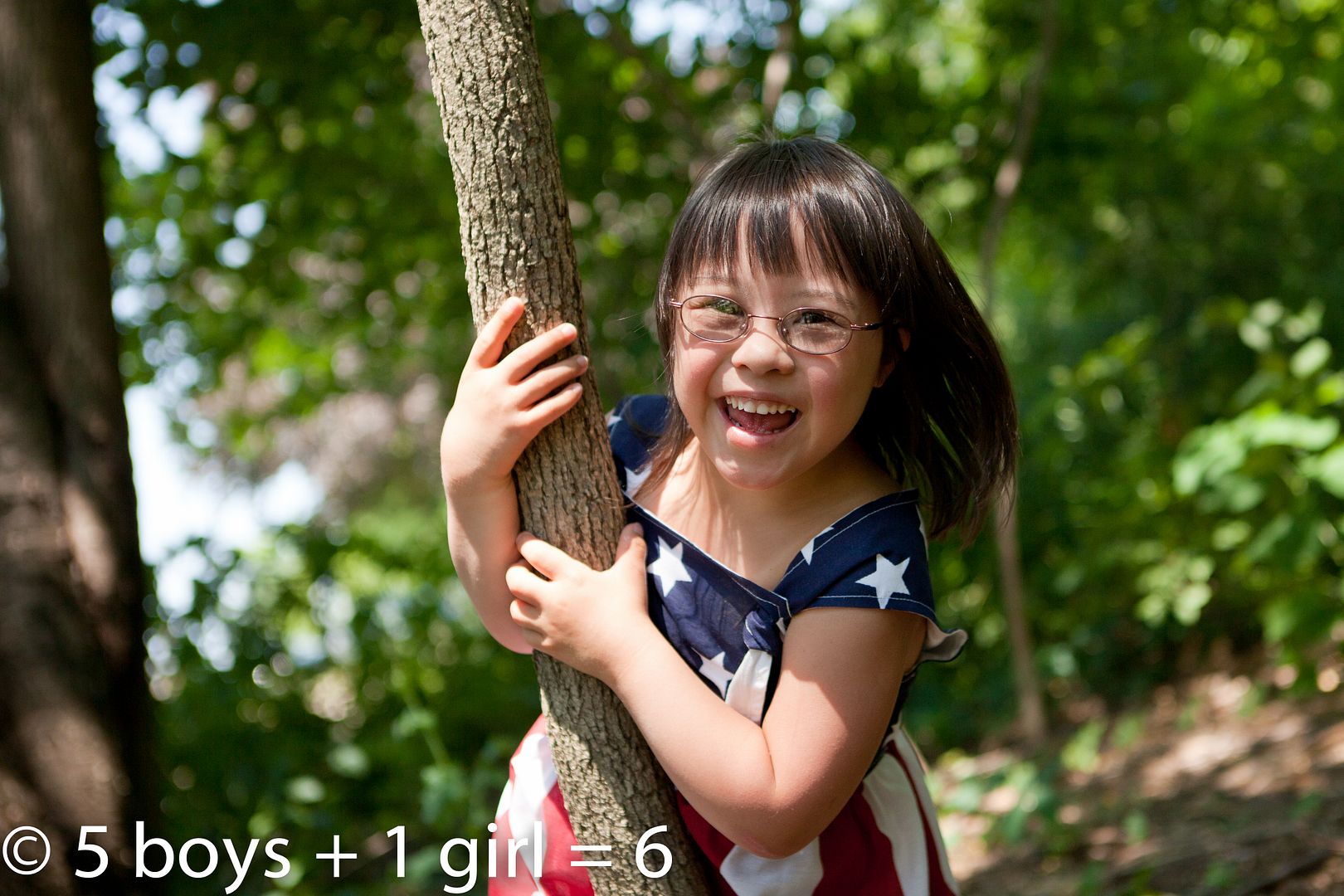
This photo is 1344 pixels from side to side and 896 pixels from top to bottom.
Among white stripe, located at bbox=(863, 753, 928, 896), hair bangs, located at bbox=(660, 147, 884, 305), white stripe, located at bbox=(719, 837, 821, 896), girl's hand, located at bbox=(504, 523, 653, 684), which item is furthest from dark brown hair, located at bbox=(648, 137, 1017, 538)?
white stripe, located at bbox=(719, 837, 821, 896)

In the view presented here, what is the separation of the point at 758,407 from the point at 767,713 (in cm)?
35

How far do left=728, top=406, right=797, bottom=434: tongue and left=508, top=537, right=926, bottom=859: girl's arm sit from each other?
0.22 meters

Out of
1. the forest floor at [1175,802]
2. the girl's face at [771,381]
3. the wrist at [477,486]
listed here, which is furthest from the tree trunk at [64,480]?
the girl's face at [771,381]

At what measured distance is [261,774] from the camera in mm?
3453

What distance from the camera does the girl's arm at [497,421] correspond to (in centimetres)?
132

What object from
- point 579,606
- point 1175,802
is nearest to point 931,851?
point 579,606

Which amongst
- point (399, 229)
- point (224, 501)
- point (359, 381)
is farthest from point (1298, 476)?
Result: point (224, 501)

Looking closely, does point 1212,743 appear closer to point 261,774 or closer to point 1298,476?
point 1298,476

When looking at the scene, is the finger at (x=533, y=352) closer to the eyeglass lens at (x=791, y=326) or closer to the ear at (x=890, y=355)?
the eyeglass lens at (x=791, y=326)

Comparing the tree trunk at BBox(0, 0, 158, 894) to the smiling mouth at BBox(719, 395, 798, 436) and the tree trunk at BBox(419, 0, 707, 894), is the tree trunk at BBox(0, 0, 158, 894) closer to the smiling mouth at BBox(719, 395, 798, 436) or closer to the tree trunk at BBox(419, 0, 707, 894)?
the tree trunk at BBox(419, 0, 707, 894)

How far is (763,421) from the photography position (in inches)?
52.6

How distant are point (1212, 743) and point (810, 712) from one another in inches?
117

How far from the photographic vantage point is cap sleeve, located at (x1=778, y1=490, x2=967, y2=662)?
1.31m

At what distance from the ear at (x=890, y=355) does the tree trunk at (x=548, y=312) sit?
0.35 metres
